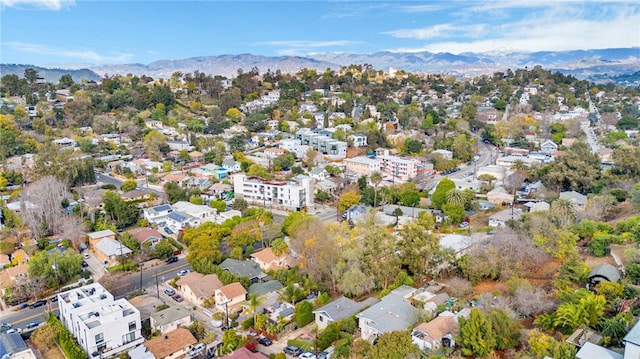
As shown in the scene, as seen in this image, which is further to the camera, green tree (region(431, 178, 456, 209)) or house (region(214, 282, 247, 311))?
green tree (region(431, 178, 456, 209))

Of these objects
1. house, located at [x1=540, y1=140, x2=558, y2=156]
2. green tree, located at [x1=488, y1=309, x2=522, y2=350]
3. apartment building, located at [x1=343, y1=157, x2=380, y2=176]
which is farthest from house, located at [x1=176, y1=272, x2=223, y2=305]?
house, located at [x1=540, y1=140, x2=558, y2=156]

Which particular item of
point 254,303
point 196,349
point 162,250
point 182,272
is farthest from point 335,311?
point 162,250

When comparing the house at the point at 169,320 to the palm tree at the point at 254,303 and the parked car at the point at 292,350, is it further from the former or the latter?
the parked car at the point at 292,350

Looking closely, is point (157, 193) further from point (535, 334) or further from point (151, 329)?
point (535, 334)

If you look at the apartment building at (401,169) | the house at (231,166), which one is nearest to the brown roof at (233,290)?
the house at (231,166)

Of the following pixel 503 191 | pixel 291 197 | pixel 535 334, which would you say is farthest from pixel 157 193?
pixel 535 334

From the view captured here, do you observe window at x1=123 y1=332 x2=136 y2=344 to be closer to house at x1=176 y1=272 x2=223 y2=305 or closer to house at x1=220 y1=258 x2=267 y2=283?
house at x1=176 y1=272 x2=223 y2=305
